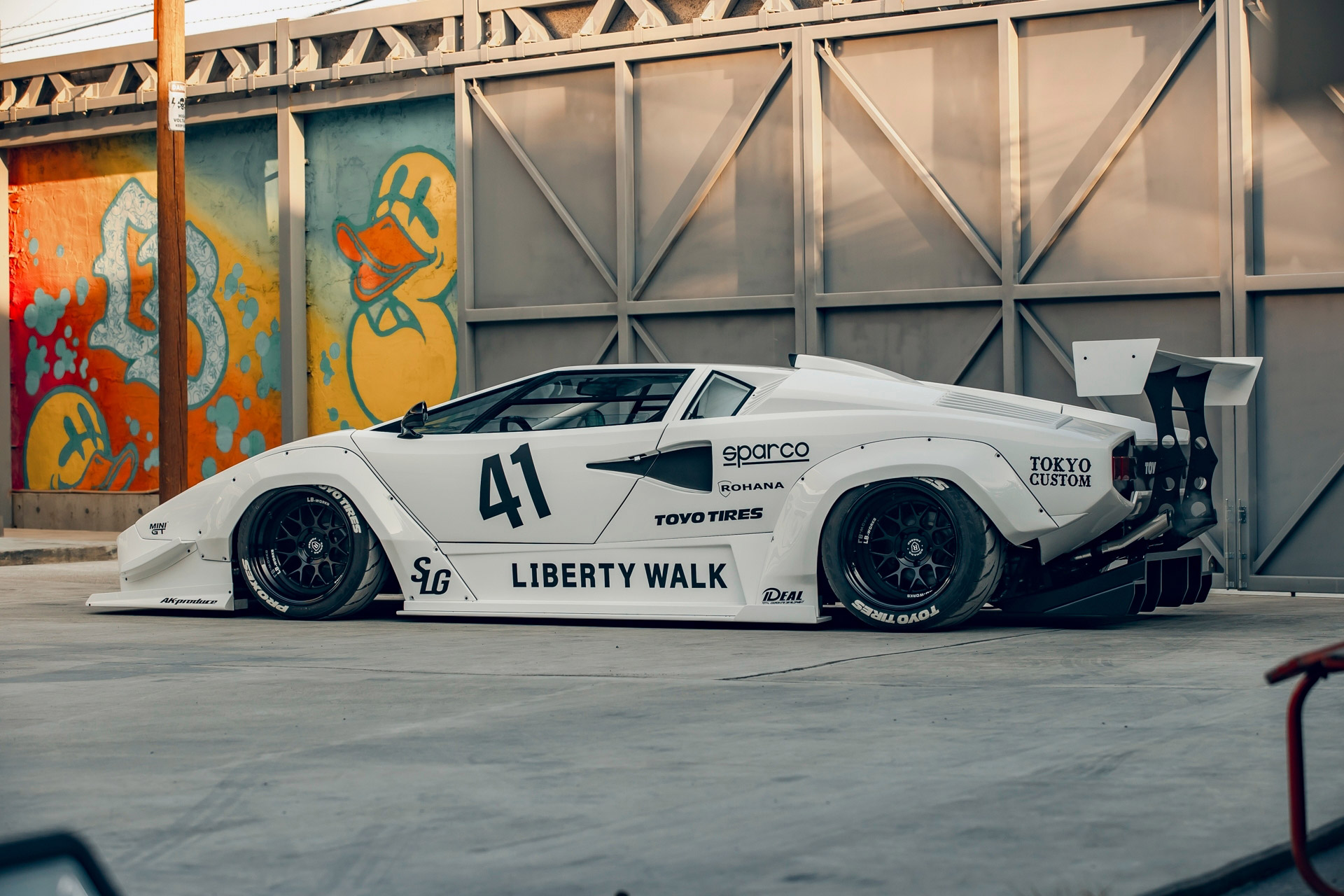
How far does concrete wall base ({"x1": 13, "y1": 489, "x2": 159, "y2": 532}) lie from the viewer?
602 inches

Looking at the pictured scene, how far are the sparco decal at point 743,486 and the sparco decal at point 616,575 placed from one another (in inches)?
13.6

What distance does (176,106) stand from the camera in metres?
12.4

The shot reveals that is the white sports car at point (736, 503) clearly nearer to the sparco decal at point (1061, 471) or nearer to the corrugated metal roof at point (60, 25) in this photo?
the sparco decal at point (1061, 471)

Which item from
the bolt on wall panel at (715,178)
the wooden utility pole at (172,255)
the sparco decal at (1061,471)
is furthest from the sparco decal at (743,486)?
the wooden utility pole at (172,255)

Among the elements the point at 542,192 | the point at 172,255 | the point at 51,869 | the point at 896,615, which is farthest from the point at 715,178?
the point at 51,869

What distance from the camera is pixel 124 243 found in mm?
15531

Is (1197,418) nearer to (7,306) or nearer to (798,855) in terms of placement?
(798,855)

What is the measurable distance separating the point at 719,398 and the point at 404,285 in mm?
6982

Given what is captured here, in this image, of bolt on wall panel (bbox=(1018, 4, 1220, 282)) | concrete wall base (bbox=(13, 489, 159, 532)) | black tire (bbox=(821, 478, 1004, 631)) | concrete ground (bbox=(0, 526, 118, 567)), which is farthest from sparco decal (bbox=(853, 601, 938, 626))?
concrete wall base (bbox=(13, 489, 159, 532))

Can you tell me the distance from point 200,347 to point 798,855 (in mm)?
13131

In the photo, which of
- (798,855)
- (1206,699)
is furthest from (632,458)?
(798,855)

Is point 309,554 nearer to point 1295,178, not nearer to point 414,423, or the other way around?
point 414,423

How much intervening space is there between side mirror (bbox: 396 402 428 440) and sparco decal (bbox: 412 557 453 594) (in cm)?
64

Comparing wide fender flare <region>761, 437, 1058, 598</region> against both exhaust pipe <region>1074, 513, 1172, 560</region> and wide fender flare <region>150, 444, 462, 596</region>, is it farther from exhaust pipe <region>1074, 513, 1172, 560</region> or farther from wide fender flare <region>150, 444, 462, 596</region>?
wide fender flare <region>150, 444, 462, 596</region>
